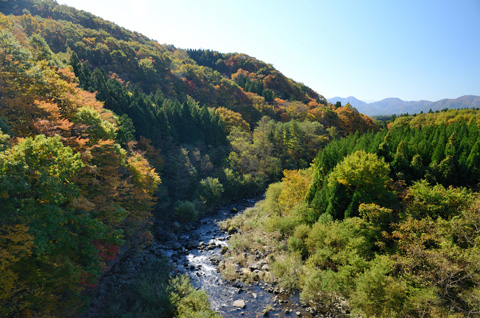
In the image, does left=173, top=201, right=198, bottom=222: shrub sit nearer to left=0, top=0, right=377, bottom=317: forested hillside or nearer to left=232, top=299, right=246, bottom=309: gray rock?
left=0, top=0, right=377, bottom=317: forested hillside

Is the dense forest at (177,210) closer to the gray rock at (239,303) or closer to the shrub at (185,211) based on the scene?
the shrub at (185,211)

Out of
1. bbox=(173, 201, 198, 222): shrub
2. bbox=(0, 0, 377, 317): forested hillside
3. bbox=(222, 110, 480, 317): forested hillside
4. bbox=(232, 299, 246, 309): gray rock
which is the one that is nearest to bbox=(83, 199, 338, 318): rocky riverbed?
bbox=(232, 299, 246, 309): gray rock

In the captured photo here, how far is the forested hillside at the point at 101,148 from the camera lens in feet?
39.7

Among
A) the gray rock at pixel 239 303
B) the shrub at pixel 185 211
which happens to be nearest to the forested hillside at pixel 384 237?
the gray rock at pixel 239 303

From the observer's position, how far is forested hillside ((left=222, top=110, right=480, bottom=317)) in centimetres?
1529

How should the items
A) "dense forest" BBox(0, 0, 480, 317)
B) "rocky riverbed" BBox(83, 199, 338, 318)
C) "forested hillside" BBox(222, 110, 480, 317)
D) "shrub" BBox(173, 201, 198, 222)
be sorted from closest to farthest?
"dense forest" BBox(0, 0, 480, 317) < "forested hillside" BBox(222, 110, 480, 317) < "rocky riverbed" BBox(83, 199, 338, 318) < "shrub" BBox(173, 201, 198, 222)

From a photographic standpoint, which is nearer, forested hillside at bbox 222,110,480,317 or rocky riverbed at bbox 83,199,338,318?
forested hillside at bbox 222,110,480,317

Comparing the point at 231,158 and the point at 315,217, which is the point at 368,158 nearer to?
the point at 315,217

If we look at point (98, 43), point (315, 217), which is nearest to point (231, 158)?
point (315, 217)

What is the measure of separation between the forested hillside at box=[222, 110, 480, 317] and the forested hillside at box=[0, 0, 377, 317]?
Answer: 11.5 metres

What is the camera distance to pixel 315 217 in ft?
83.1

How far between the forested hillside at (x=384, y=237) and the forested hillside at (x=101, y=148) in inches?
454

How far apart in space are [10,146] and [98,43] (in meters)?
66.3

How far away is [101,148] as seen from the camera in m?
20.2
